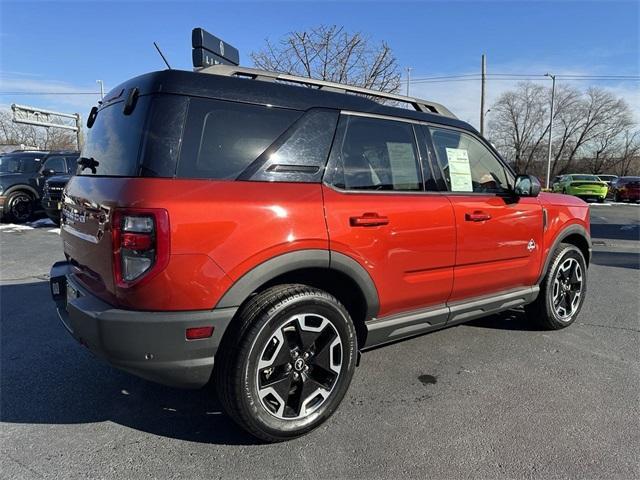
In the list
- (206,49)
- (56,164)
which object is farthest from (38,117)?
(206,49)

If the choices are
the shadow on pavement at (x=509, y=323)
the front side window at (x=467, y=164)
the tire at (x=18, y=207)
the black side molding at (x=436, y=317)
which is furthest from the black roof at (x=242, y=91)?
the tire at (x=18, y=207)

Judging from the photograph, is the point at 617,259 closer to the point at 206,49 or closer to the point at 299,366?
the point at 206,49

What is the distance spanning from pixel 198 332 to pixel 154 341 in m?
0.21

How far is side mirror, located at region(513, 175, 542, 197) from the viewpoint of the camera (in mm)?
3914

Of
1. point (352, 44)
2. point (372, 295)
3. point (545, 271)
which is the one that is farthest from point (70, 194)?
point (352, 44)

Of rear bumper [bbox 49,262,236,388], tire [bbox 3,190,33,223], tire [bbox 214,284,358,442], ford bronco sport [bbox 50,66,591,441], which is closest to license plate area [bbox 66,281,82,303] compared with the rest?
ford bronco sport [bbox 50,66,591,441]

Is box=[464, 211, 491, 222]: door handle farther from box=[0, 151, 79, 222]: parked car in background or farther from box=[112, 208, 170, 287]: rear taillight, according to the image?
box=[0, 151, 79, 222]: parked car in background

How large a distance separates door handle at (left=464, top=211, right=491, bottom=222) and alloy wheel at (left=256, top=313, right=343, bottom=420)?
1409mm

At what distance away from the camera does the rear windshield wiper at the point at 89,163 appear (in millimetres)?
2812

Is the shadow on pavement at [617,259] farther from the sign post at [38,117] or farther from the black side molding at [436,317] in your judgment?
the sign post at [38,117]

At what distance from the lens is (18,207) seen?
12336 millimetres

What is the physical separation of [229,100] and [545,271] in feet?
10.7

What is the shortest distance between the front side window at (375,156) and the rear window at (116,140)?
1.13m

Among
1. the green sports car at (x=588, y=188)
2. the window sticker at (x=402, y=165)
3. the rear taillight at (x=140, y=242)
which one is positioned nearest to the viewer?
the rear taillight at (x=140, y=242)
